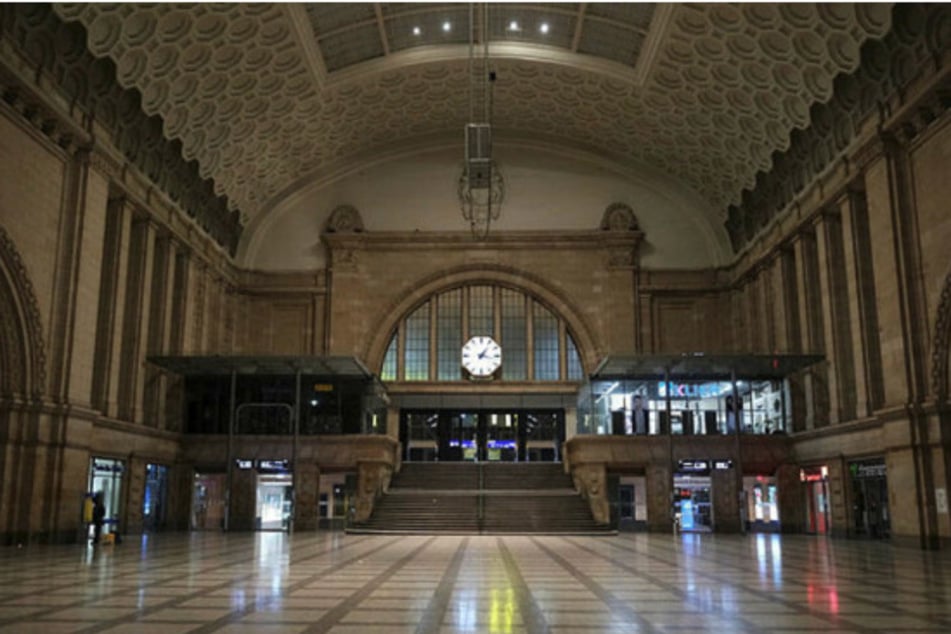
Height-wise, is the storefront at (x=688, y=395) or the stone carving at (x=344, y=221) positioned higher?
the stone carving at (x=344, y=221)

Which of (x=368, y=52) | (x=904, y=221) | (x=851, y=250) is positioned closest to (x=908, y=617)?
(x=904, y=221)

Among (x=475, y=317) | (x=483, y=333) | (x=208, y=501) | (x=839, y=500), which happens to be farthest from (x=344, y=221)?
(x=839, y=500)

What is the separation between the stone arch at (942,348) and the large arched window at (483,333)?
19.1 m

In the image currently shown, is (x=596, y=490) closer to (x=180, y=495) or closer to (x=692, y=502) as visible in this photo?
(x=692, y=502)

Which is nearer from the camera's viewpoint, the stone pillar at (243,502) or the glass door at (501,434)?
the stone pillar at (243,502)

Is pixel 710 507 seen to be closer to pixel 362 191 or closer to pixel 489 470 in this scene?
pixel 489 470

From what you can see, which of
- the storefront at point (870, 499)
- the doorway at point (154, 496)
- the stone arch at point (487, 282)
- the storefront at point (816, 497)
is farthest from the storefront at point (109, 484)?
the storefront at point (816, 497)

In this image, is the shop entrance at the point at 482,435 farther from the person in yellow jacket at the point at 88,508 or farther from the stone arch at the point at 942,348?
the stone arch at the point at 942,348

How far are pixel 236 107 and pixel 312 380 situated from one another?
34.5 ft

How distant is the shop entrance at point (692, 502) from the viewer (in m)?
30.1

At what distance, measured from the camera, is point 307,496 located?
30125mm

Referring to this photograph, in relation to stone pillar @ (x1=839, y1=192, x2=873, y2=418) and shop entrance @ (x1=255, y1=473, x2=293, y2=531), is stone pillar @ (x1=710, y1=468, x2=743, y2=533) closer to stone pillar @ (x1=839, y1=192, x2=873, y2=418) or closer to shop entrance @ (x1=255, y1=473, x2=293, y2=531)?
stone pillar @ (x1=839, y1=192, x2=873, y2=418)

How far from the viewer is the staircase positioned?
94.1ft

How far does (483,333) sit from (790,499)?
15.4 metres
